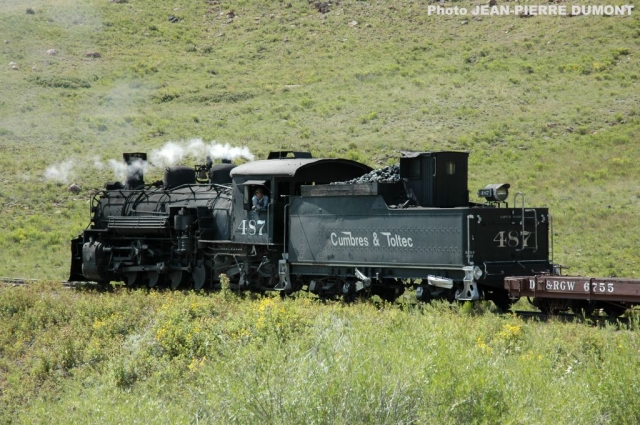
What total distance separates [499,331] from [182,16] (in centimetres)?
5516

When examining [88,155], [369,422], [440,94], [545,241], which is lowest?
[369,422]

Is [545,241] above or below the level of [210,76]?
below

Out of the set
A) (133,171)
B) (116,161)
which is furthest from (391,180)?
(116,161)

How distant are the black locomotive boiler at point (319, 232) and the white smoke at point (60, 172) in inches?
644

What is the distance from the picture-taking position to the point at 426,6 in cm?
5797

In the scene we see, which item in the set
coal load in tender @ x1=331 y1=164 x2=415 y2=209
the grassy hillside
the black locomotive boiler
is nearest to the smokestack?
the black locomotive boiler

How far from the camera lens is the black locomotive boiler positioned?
15.0 m

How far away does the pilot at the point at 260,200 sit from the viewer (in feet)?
59.0

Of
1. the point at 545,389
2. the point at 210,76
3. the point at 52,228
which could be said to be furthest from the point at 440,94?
the point at 545,389

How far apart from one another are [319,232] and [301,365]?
332 inches

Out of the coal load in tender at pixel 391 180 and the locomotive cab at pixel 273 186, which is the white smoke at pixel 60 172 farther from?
the coal load in tender at pixel 391 180

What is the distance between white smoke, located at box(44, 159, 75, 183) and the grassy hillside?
0.66 ft

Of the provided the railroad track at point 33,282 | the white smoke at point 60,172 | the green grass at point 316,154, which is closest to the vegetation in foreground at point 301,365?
the green grass at point 316,154

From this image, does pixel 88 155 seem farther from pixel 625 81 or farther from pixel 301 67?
pixel 625 81
